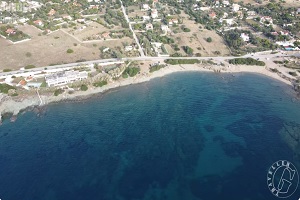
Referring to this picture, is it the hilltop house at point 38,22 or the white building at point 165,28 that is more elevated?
the white building at point 165,28

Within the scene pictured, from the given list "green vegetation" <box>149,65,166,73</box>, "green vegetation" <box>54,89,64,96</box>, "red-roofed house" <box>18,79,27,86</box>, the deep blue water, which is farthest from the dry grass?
"red-roofed house" <box>18,79,27,86</box>

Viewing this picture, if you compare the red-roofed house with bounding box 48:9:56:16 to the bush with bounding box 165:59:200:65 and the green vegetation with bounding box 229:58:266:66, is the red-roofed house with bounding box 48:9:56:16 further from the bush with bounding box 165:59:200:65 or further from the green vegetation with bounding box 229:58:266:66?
the green vegetation with bounding box 229:58:266:66

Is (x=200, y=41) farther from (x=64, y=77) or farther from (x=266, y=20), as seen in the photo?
(x=64, y=77)

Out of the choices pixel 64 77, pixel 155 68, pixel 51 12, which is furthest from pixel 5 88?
pixel 51 12

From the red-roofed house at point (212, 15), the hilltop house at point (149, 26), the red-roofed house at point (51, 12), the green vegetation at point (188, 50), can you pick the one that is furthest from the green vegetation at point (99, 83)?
the red-roofed house at point (212, 15)

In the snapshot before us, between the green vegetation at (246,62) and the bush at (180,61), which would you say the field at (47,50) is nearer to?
the bush at (180,61)

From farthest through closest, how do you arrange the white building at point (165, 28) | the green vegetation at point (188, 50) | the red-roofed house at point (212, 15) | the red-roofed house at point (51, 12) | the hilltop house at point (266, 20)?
the red-roofed house at point (212, 15) < the red-roofed house at point (51, 12) < the hilltop house at point (266, 20) < the white building at point (165, 28) < the green vegetation at point (188, 50)
